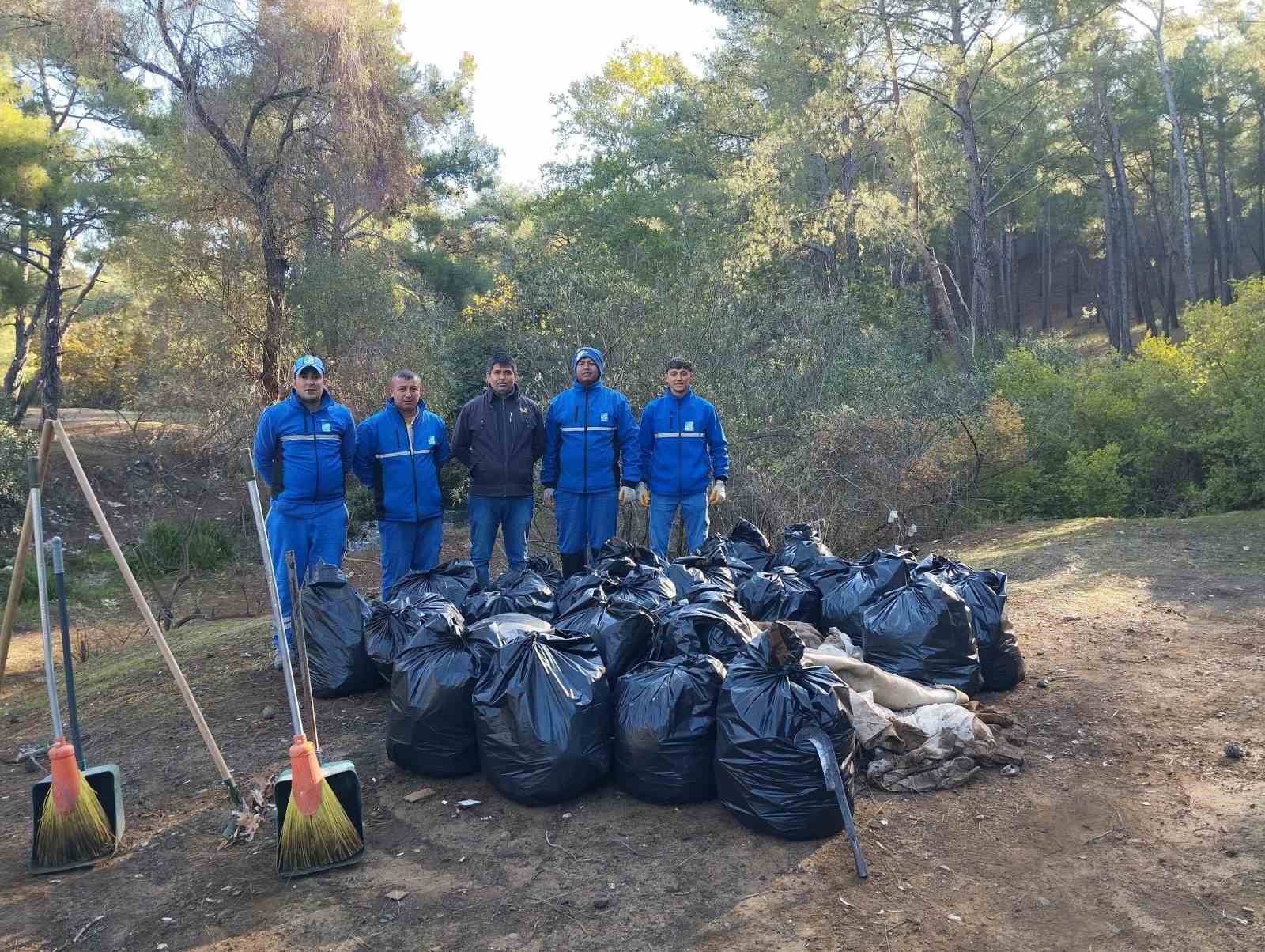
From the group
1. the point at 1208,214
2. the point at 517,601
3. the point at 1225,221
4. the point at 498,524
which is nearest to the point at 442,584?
the point at 517,601

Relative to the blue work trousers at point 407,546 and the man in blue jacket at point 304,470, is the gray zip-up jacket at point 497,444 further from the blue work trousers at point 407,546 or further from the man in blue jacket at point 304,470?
the man in blue jacket at point 304,470

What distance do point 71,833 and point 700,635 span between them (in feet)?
7.38

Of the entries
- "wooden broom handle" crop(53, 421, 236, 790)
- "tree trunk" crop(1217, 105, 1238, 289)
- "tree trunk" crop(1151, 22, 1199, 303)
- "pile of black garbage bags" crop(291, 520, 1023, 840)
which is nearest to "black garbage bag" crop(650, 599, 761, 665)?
"pile of black garbage bags" crop(291, 520, 1023, 840)

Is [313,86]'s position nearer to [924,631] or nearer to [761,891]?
[924,631]

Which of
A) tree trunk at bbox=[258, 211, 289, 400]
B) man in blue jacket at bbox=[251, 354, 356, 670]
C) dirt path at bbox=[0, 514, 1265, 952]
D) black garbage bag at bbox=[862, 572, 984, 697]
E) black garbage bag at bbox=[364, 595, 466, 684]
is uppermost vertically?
tree trunk at bbox=[258, 211, 289, 400]

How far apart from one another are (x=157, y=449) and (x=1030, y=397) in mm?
10631

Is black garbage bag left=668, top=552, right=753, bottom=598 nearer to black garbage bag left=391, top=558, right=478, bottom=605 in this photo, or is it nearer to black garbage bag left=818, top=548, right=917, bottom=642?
black garbage bag left=818, top=548, right=917, bottom=642

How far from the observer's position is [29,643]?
9062mm

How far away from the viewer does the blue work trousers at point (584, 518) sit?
587cm

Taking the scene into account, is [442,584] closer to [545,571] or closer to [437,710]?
[545,571]

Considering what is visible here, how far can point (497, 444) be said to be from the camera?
557 cm

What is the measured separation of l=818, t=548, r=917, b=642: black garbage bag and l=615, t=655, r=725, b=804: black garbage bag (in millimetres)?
1349

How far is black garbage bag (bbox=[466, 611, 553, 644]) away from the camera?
3.68 metres

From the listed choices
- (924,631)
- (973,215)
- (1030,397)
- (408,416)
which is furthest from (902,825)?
(973,215)
